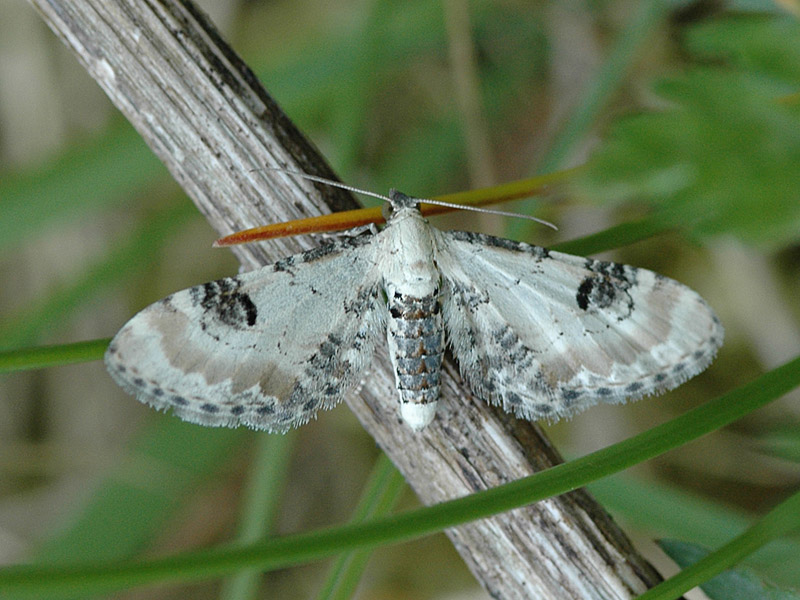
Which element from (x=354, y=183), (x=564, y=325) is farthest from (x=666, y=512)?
(x=354, y=183)

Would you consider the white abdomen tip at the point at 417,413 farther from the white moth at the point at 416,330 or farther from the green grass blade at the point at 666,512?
the green grass blade at the point at 666,512

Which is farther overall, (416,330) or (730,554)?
(416,330)

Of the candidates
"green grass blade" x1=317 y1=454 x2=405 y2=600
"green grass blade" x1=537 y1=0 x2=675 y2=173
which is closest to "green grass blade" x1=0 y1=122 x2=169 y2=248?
"green grass blade" x1=537 y1=0 x2=675 y2=173

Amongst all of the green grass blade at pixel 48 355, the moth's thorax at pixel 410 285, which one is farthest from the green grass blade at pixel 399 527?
the moth's thorax at pixel 410 285

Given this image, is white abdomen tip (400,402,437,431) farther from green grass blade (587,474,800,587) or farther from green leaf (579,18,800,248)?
green grass blade (587,474,800,587)

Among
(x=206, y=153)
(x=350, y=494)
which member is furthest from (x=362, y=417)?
(x=350, y=494)

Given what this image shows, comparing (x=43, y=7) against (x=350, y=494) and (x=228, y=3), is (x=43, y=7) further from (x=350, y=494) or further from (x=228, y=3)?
(x=350, y=494)

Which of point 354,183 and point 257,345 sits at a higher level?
point 354,183

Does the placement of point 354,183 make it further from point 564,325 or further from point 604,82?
point 564,325
